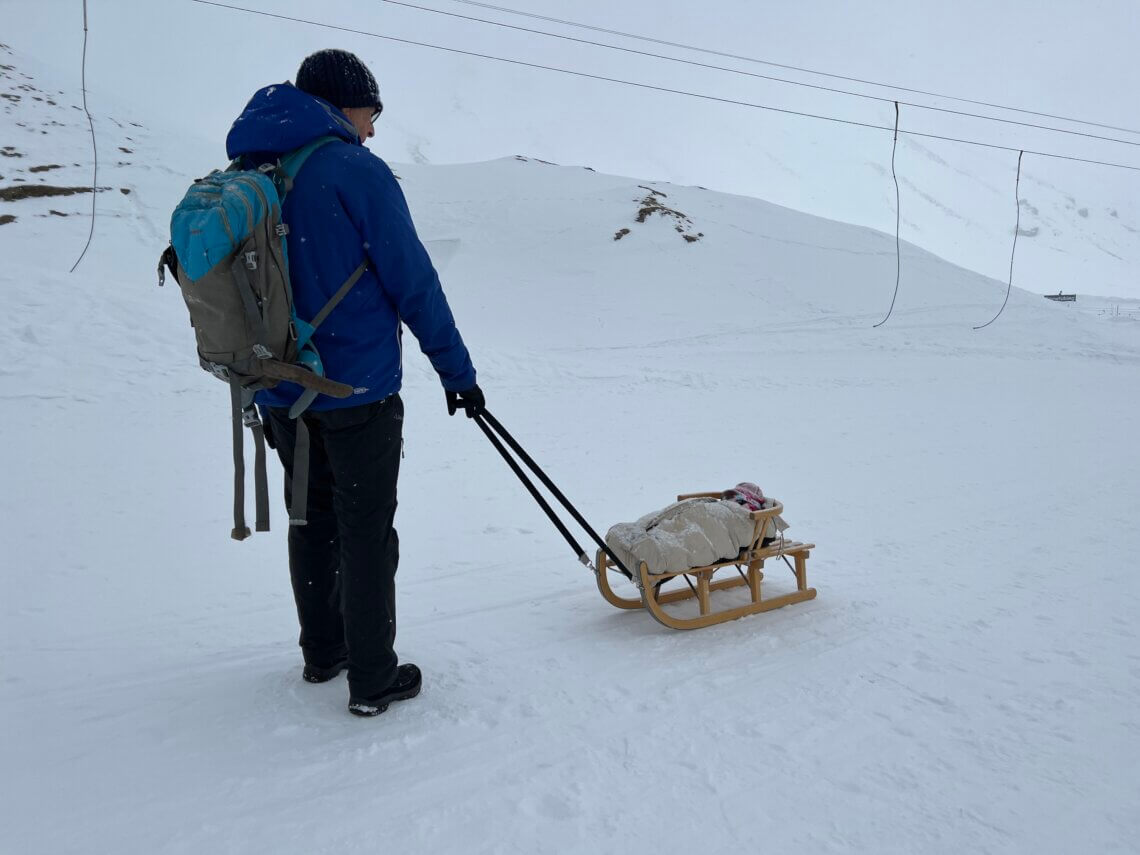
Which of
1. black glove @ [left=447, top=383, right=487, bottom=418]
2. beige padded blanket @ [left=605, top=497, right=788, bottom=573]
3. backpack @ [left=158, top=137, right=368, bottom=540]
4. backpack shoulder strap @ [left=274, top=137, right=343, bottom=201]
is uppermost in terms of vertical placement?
backpack shoulder strap @ [left=274, top=137, right=343, bottom=201]

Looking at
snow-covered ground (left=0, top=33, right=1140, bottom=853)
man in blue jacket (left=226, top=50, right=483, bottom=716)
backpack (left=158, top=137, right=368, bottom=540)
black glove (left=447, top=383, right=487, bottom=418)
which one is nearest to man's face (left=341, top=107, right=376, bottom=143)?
man in blue jacket (left=226, top=50, right=483, bottom=716)

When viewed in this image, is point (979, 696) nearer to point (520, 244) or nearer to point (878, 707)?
point (878, 707)

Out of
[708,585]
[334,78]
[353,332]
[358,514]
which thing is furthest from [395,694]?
[334,78]

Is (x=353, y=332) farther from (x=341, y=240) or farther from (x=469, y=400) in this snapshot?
(x=469, y=400)

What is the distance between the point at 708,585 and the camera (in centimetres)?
398

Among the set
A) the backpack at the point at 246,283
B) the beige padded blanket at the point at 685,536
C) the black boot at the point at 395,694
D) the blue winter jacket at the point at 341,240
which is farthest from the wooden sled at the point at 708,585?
the backpack at the point at 246,283

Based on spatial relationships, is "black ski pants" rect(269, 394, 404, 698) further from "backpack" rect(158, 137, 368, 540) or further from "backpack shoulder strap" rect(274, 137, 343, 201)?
"backpack shoulder strap" rect(274, 137, 343, 201)

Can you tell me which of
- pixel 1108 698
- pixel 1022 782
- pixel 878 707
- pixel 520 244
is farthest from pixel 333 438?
pixel 520 244

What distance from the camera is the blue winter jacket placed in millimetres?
2559

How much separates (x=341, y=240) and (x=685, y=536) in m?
2.22

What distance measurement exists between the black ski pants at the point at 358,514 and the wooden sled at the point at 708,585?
52.0 inches

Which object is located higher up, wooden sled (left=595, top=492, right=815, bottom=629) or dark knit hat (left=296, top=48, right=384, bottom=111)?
dark knit hat (left=296, top=48, right=384, bottom=111)

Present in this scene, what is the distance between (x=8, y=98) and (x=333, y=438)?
104ft

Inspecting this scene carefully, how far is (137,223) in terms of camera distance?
1947 cm
